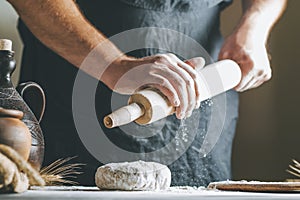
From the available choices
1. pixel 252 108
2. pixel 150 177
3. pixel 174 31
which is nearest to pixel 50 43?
pixel 174 31

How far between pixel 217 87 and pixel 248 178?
513 mm

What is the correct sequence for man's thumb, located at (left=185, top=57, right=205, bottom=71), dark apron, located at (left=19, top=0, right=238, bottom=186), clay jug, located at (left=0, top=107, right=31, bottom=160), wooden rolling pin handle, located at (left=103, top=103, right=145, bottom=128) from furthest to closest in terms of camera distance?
dark apron, located at (left=19, top=0, right=238, bottom=186) → man's thumb, located at (left=185, top=57, right=205, bottom=71) → wooden rolling pin handle, located at (left=103, top=103, right=145, bottom=128) → clay jug, located at (left=0, top=107, right=31, bottom=160)

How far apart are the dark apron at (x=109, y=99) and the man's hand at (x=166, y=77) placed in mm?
176

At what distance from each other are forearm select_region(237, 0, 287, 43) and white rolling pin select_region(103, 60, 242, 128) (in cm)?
20

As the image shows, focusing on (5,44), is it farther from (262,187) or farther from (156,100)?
(262,187)

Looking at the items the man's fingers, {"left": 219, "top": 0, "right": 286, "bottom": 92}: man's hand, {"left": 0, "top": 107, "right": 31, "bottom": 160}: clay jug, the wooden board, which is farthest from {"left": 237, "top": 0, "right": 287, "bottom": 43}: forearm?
{"left": 0, "top": 107, "right": 31, "bottom": 160}: clay jug

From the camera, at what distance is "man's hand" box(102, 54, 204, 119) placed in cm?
96

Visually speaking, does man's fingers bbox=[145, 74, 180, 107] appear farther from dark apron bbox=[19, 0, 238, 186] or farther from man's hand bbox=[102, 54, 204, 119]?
dark apron bbox=[19, 0, 238, 186]

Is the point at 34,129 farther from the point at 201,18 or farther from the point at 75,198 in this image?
the point at 201,18

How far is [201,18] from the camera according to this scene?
1337mm

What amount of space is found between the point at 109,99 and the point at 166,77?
0.30 meters

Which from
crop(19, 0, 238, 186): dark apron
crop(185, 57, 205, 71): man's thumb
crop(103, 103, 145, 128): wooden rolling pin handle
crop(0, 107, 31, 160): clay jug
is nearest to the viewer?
crop(0, 107, 31, 160): clay jug

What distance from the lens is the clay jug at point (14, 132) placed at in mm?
750

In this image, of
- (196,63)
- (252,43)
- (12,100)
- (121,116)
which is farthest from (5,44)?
(252,43)
